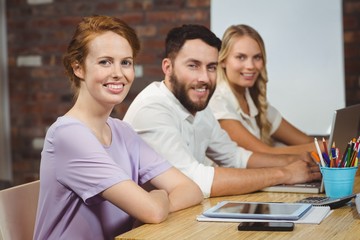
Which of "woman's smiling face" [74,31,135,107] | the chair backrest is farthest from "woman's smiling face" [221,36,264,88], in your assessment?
the chair backrest

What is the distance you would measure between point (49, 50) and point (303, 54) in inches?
65.2

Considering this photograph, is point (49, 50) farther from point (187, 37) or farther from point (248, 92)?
point (187, 37)

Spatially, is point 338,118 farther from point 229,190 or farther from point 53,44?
point 53,44

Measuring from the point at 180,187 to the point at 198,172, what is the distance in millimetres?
247

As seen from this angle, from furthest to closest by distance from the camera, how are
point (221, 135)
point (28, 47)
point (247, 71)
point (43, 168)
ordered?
1. point (28, 47)
2. point (247, 71)
3. point (221, 135)
4. point (43, 168)

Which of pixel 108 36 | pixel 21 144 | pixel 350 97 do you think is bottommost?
pixel 21 144

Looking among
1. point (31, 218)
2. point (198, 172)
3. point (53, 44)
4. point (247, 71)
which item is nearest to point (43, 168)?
point (31, 218)

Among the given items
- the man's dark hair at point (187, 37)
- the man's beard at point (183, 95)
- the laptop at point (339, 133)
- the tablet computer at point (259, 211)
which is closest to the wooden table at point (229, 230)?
the tablet computer at point (259, 211)

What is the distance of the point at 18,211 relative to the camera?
1960 millimetres

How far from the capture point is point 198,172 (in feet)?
7.54

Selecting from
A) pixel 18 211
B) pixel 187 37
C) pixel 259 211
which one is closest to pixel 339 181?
pixel 259 211

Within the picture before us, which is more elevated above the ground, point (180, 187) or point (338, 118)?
point (338, 118)

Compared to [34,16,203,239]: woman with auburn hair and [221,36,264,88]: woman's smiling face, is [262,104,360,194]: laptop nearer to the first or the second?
[34,16,203,239]: woman with auburn hair

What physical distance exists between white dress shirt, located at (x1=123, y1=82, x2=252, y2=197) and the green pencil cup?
373 millimetres
